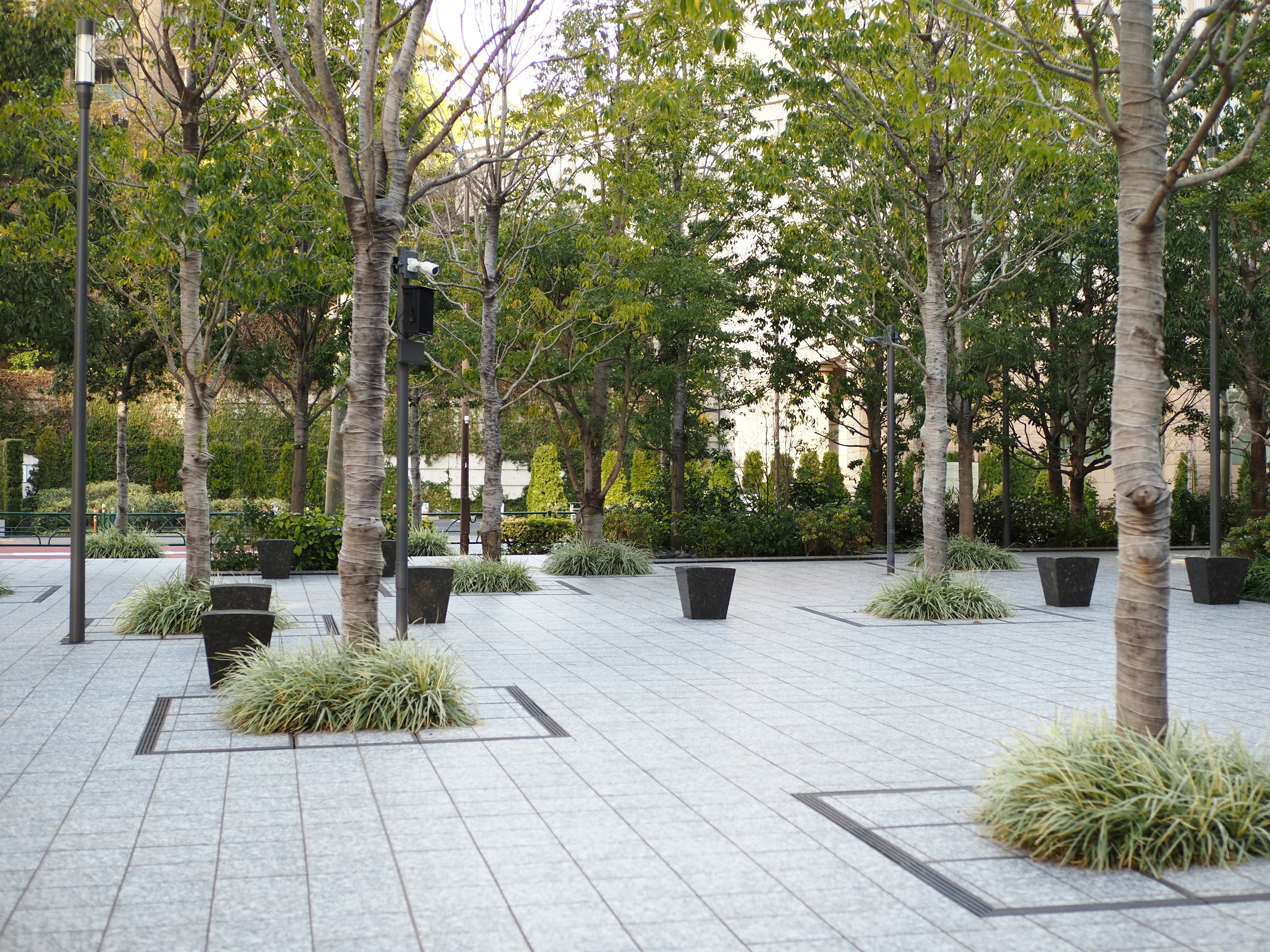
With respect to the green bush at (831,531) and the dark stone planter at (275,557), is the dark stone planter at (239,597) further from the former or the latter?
the green bush at (831,531)

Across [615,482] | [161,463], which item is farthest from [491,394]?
[161,463]

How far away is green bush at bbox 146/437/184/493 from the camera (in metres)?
37.6

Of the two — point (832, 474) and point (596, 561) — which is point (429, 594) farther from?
point (832, 474)

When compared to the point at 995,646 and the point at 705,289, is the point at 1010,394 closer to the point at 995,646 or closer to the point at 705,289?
the point at 705,289

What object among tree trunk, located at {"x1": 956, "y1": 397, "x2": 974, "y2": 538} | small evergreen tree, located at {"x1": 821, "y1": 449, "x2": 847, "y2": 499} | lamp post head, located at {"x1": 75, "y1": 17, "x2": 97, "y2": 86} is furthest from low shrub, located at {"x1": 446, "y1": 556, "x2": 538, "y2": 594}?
small evergreen tree, located at {"x1": 821, "y1": 449, "x2": 847, "y2": 499}

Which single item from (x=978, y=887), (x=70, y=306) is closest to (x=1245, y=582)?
(x=978, y=887)

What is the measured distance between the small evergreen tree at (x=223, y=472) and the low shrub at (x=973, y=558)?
2372cm

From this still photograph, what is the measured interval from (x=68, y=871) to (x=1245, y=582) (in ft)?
55.3

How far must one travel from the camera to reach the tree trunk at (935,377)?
51.6 feet

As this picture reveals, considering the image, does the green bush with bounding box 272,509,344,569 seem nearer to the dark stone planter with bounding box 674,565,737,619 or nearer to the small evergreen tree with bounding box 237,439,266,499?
the dark stone planter with bounding box 674,565,737,619

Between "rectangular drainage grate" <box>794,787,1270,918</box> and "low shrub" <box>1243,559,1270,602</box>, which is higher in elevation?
"low shrub" <box>1243,559,1270,602</box>

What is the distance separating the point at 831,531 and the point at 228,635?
1881 cm

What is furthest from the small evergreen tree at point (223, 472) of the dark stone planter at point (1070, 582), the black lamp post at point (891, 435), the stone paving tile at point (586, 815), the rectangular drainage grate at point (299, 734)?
the rectangular drainage grate at point (299, 734)

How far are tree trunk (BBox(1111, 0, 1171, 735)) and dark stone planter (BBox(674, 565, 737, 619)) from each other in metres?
8.94
